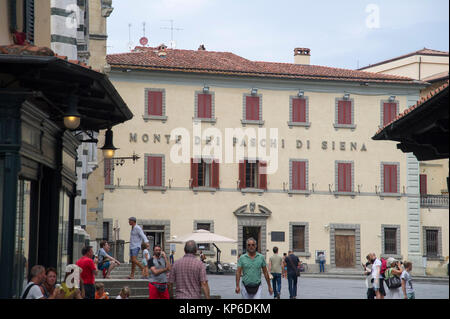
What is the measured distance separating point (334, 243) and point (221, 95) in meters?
9.70

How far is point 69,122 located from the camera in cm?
1159

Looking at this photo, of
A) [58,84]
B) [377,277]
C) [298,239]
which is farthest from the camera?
[298,239]

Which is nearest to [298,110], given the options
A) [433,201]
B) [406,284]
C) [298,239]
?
[298,239]

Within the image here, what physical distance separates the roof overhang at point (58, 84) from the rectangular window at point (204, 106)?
101 feet

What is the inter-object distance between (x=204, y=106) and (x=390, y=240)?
40.0 ft

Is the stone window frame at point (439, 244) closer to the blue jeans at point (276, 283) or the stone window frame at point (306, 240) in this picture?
the stone window frame at point (306, 240)

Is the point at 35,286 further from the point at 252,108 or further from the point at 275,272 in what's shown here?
the point at 252,108

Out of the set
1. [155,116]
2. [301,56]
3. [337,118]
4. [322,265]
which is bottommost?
[322,265]

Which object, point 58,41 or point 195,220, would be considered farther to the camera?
point 195,220

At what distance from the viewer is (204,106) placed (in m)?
44.9
